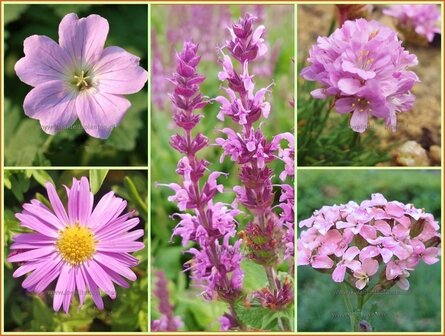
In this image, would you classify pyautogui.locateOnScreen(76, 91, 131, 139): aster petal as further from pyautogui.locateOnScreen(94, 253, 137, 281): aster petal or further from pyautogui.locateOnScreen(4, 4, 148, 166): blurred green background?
pyautogui.locateOnScreen(94, 253, 137, 281): aster petal

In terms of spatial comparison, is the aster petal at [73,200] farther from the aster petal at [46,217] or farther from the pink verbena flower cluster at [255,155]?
the pink verbena flower cluster at [255,155]

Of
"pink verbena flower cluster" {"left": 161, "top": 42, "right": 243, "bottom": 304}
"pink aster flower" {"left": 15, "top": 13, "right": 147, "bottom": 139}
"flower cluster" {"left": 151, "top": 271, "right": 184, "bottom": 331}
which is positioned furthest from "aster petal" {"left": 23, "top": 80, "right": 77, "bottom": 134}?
"flower cluster" {"left": 151, "top": 271, "right": 184, "bottom": 331}

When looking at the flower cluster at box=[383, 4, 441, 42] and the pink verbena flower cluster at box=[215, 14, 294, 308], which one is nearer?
the pink verbena flower cluster at box=[215, 14, 294, 308]

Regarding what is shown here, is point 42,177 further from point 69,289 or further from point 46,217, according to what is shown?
point 69,289

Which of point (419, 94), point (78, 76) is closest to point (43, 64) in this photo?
point (78, 76)

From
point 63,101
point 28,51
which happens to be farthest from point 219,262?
point 28,51

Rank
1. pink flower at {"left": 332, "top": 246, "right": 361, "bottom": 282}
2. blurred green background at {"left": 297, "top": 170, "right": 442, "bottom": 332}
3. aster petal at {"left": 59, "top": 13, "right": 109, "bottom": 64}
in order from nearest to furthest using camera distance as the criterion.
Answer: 1. pink flower at {"left": 332, "top": 246, "right": 361, "bottom": 282}
2. aster petal at {"left": 59, "top": 13, "right": 109, "bottom": 64}
3. blurred green background at {"left": 297, "top": 170, "right": 442, "bottom": 332}

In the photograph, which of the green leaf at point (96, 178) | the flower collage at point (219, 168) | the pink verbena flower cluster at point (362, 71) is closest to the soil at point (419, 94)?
the flower collage at point (219, 168)

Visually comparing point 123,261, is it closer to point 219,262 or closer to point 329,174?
point 219,262
